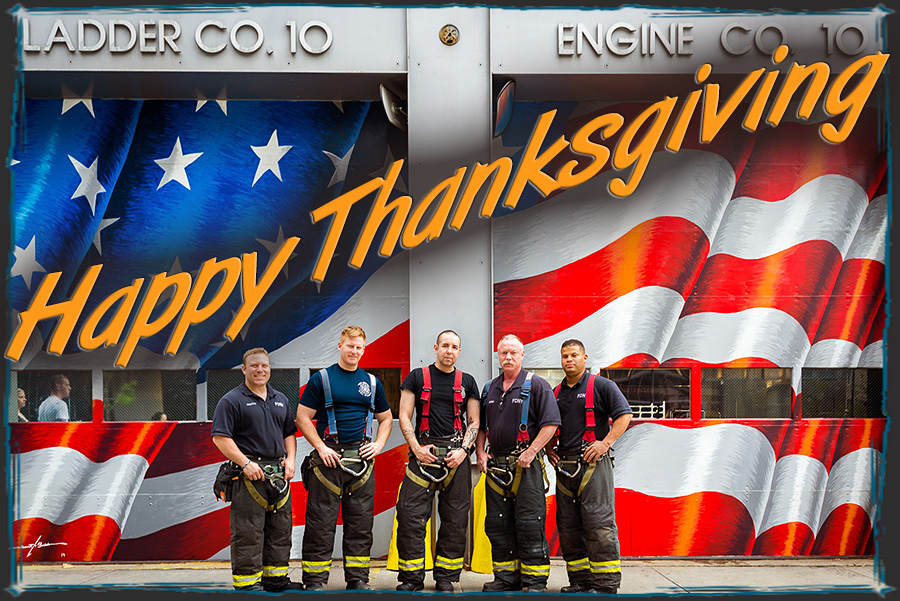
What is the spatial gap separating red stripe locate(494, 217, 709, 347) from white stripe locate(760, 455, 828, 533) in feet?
7.31

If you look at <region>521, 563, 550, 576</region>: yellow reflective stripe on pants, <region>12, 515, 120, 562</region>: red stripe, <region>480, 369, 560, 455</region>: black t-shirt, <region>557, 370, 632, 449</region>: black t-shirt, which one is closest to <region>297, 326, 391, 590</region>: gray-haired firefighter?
<region>480, 369, 560, 455</region>: black t-shirt

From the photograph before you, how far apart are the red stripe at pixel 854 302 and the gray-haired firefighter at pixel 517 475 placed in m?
3.76

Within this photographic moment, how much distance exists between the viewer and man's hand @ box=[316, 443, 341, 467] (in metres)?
6.90

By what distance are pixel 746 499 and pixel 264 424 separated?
5.30 m

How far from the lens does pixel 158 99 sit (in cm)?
868

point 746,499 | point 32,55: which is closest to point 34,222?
point 32,55

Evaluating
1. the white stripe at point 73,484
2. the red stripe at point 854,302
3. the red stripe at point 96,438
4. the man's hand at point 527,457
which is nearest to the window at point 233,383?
the red stripe at point 96,438

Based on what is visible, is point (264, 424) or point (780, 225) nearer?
point (264, 424)

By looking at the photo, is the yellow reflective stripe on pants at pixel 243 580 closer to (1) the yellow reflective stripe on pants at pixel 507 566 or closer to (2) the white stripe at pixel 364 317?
(1) the yellow reflective stripe on pants at pixel 507 566

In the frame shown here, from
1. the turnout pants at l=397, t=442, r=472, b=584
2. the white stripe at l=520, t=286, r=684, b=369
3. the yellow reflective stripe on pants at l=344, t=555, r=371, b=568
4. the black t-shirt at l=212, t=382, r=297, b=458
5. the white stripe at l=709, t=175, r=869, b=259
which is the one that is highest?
the white stripe at l=709, t=175, r=869, b=259

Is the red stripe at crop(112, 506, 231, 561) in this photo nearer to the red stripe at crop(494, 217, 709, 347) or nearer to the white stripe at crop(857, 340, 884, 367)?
the red stripe at crop(494, 217, 709, 347)

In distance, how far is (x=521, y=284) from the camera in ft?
28.6

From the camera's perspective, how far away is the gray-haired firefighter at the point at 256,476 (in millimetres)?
6621

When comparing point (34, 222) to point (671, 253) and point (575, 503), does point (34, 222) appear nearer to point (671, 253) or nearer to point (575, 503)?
point (575, 503)
